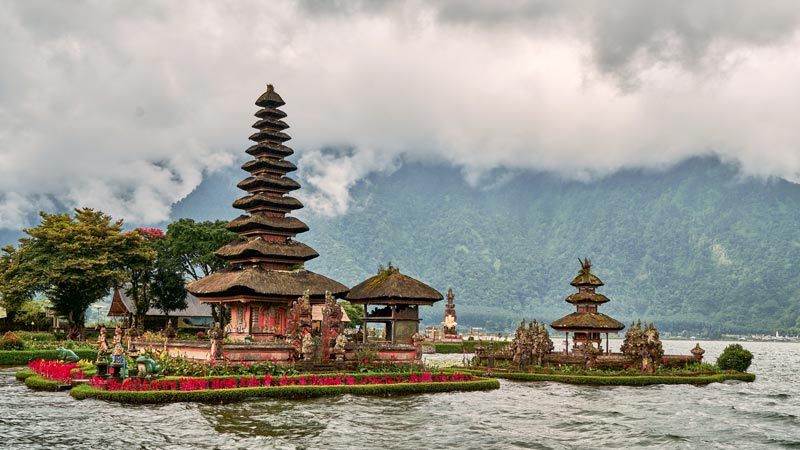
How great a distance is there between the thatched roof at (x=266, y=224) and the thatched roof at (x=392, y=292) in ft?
18.9

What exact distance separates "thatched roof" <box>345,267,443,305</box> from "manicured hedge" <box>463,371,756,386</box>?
22.6ft

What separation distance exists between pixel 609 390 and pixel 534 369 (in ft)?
21.0

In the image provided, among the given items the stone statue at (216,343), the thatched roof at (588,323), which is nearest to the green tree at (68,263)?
the stone statue at (216,343)

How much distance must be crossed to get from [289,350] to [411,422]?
12.1 m

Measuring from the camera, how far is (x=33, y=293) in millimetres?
62062

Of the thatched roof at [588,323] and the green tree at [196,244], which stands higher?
the green tree at [196,244]

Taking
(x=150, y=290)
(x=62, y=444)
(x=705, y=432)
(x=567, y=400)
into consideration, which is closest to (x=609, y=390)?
(x=567, y=400)

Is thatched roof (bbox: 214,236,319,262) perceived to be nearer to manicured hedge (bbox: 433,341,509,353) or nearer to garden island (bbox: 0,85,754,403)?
garden island (bbox: 0,85,754,403)

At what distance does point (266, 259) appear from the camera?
159 feet

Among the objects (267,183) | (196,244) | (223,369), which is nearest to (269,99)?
(267,183)

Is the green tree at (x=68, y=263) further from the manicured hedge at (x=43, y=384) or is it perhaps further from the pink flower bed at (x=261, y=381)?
the pink flower bed at (x=261, y=381)

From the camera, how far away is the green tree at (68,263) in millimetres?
58281

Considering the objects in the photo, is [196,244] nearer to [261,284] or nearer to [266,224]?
[266,224]

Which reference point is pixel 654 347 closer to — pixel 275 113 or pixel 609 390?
pixel 609 390
